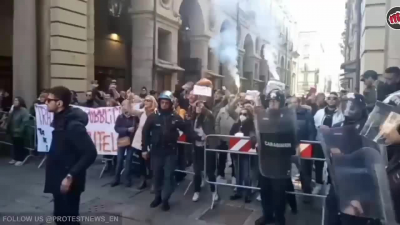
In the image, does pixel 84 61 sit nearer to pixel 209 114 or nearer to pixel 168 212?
pixel 209 114

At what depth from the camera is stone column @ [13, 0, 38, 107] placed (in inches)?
442

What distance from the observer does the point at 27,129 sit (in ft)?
29.3

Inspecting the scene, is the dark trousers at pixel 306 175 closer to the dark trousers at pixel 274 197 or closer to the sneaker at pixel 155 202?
the dark trousers at pixel 274 197

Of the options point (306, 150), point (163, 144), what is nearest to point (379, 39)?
point (306, 150)

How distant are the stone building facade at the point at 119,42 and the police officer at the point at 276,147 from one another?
27.9ft

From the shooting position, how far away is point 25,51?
1128 cm

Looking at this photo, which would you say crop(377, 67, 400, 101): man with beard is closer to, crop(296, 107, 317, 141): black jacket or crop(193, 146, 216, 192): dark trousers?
crop(296, 107, 317, 141): black jacket

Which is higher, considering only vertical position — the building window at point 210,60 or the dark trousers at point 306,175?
the building window at point 210,60

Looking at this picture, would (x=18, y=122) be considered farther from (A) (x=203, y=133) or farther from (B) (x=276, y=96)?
(B) (x=276, y=96)

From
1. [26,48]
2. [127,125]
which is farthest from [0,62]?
[127,125]

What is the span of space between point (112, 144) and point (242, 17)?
18855 millimetres

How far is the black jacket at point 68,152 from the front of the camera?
360 cm

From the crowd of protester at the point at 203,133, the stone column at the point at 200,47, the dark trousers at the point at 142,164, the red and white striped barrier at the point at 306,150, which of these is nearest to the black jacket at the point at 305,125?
the crowd of protester at the point at 203,133

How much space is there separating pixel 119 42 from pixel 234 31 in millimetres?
9780
